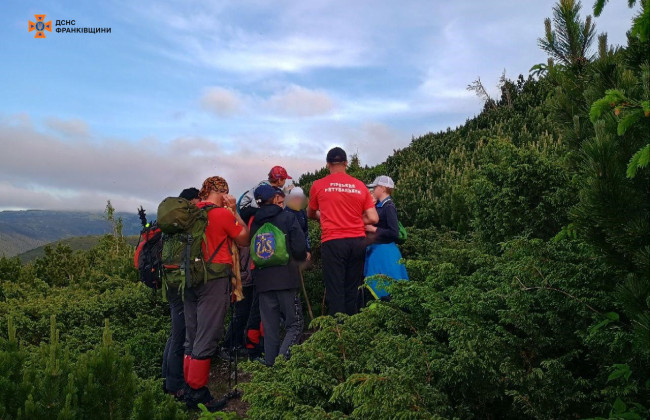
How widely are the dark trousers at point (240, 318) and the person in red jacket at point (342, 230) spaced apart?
1.38 meters

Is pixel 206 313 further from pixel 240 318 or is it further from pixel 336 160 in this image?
pixel 336 160

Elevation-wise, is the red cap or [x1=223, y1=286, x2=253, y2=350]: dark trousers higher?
the red cap

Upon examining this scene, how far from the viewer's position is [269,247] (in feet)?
16.7

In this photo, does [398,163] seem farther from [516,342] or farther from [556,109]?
[516,342]

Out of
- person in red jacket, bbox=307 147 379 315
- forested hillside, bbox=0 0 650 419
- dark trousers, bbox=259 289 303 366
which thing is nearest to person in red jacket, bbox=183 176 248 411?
dark trousers, bbox=259 289 303 366

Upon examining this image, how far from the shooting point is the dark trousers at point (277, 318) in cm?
529

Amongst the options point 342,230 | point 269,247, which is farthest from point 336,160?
point 269,247

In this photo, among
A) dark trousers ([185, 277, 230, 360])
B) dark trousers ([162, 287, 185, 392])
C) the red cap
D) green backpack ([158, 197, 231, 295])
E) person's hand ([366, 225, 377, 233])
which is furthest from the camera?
person's hand ([366, 225, 377, 233])

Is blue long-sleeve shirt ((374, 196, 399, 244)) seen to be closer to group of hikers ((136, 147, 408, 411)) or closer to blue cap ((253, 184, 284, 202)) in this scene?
group of hikers ((136, 147, 408, 411))

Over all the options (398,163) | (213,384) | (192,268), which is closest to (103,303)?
(213,384)

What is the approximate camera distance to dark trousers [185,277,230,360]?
5055 millimetres

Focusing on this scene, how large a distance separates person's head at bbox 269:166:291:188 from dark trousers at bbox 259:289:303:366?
1.31 m

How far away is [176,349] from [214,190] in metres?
1.84

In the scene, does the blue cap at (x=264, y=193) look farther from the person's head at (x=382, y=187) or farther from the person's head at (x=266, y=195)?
the person's head at (x=382, y=187)
